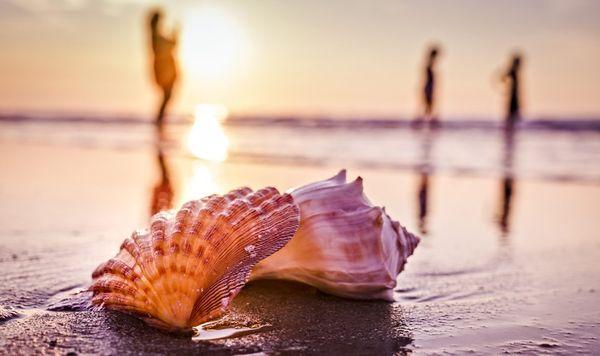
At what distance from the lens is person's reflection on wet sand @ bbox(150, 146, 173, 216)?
17.8 feet

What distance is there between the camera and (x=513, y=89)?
68.4ft

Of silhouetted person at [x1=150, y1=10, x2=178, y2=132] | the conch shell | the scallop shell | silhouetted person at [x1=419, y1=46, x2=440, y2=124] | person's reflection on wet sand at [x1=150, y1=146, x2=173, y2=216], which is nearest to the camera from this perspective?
the scallop shell

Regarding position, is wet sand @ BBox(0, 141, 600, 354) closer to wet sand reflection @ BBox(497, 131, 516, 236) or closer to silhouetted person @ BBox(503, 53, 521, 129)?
wet sand reflection @ BBox(497, 131, 516, 236)

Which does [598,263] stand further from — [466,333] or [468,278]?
[466,333]

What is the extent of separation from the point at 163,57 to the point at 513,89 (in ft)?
38.1

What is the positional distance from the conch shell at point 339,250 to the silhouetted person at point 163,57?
16.6 metres

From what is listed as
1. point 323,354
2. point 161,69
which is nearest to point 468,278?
point 323,354

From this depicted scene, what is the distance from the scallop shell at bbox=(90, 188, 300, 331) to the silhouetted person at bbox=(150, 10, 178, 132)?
54.9ft

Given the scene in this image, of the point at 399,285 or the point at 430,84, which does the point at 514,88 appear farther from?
the point at 399,285

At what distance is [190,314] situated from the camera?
2.26 metres

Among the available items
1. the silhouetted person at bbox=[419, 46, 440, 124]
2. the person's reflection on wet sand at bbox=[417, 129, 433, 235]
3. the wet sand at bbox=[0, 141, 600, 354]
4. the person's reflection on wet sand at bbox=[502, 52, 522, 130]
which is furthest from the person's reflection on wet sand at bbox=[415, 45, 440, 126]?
the wet sand at bbox=[0, 141, 600, 354]

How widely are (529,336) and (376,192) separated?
4265 mm

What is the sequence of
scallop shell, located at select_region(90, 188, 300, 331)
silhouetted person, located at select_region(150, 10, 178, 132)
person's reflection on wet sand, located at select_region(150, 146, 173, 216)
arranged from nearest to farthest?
scallop shell, located at select_region(90, 188, 300, 331), person's reflection on wet sand, located at select_region(150, 146, 173, 216), silhouetted person, located at select_region(150, 10, 178, 132)

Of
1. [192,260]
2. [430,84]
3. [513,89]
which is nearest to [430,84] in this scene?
[430,84]
